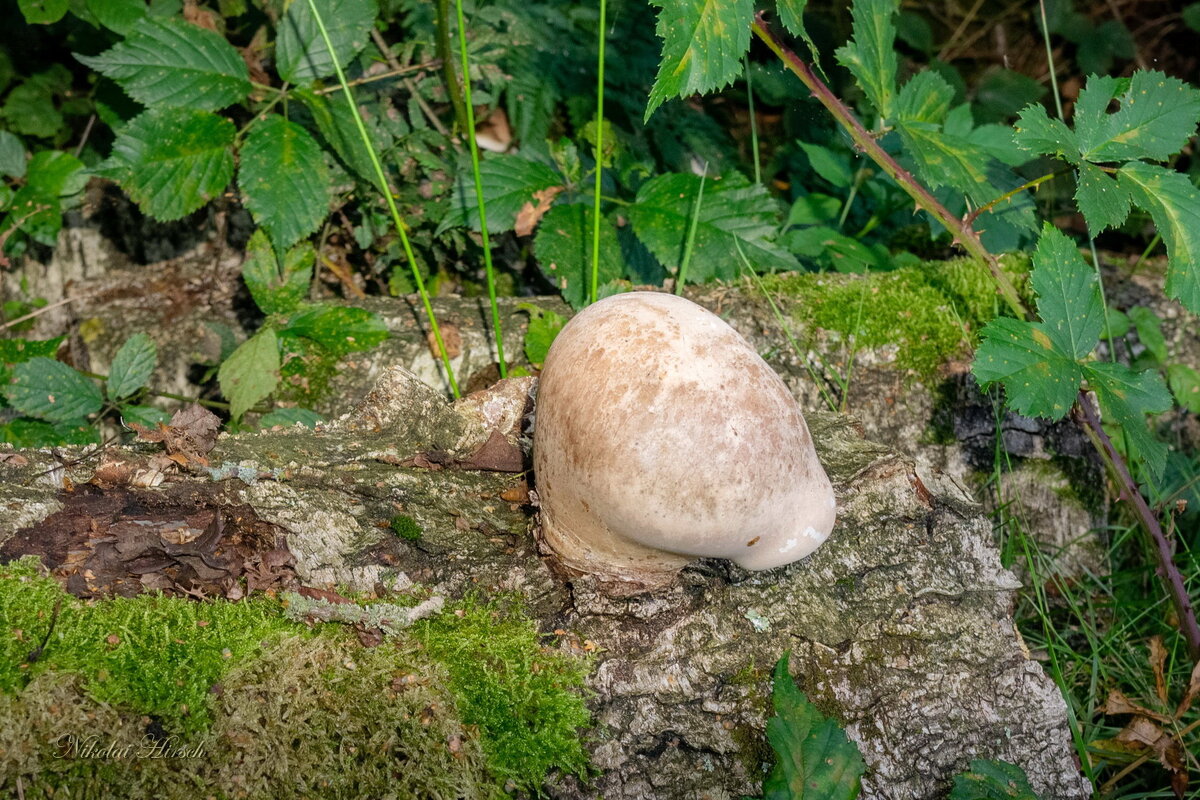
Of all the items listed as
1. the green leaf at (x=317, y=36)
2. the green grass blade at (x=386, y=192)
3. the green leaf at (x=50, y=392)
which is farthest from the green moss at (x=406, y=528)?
the green leaf at (x=317, y=36)

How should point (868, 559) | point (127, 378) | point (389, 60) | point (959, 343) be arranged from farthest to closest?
1. point (389, 60)
2. point (959, 343)
3. point (127, 378)
4. point (868, 559)

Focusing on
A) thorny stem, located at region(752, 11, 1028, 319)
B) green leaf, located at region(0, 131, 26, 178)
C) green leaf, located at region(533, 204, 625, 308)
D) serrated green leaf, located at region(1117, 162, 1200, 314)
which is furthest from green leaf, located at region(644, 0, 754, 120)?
green leaf, located at region(0, 131, 26, 178)

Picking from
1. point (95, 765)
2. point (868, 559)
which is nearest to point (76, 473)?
point (95, 765)

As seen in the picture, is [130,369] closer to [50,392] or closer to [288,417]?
[50,392]

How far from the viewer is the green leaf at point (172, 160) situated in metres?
3.00

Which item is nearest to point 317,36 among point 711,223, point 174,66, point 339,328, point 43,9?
point 174,66

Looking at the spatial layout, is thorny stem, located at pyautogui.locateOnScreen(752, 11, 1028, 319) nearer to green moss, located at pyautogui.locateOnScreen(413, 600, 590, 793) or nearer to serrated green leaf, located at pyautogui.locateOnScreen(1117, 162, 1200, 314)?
serrated green leaf, located at pyautogui.locateOnScreen(1117, 162, 1200, 314)

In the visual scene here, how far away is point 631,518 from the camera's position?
6.49 ft

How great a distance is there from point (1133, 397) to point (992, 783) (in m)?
1.17

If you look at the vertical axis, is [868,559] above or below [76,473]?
below

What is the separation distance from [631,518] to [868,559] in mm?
867

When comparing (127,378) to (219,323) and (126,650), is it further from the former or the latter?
(126,650)

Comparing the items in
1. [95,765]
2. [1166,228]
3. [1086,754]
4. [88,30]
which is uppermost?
[88,30]

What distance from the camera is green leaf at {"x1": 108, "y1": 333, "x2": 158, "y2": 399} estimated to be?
9.86 ft
